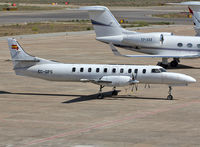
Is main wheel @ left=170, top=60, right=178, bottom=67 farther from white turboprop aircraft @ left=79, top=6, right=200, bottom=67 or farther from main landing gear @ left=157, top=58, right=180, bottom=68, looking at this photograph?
white turboprop aircraft @ left=79, top=6, right=200, bottom=67

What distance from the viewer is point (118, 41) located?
5306cm

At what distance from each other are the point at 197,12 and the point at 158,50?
8657 mm

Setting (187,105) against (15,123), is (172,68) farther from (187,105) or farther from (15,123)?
(15,123)

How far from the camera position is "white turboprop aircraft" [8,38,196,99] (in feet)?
116

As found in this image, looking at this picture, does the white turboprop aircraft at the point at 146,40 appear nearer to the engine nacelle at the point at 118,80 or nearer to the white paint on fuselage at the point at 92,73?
the white paint on fuselage at the point at 92,73

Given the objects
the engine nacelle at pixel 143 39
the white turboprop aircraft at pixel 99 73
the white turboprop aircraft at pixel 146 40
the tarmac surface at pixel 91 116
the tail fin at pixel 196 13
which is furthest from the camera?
the tail fin at pixel 196 13

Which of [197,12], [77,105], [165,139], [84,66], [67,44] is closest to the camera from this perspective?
[165,139]

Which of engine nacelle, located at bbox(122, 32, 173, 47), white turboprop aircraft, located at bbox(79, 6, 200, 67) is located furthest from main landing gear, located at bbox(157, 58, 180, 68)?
engine nacelle, located at bbox(122, 32, 173, 47)

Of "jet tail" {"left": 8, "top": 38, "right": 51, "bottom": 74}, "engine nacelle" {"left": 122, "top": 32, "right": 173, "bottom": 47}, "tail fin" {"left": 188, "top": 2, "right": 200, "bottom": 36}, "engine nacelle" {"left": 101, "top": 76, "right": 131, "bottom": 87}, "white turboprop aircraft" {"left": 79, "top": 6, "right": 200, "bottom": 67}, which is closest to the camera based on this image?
"engine nacelle" {"left": 101, "top": 76, "right": 131, "bottom": 87}

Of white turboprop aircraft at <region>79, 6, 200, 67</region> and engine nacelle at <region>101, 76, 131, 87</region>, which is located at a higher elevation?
white turboprop aircraft at <region>79, 6, 200, 67</region>

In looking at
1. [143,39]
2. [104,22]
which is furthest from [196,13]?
[104,22]

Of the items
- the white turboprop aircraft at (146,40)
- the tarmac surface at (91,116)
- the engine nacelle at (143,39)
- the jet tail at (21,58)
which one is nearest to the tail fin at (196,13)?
the white turboprop aircraft at (146,40)

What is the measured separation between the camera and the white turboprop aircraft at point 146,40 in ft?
172

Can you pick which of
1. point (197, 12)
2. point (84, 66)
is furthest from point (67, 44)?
point (84, 66)
